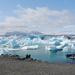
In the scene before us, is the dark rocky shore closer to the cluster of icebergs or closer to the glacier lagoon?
the glacier lagoon

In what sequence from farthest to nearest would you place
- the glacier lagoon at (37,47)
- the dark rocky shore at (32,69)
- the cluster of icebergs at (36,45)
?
the cluster of icebergs at (36,45) → the glacier lagoon at (37,47) → the dark rocky shore at (32,69)

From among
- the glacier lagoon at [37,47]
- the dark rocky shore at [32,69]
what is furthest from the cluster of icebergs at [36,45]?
the dark rocky shore at [32,69]

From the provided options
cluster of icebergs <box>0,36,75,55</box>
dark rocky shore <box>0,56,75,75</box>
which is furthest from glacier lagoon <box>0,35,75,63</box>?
dark rocky shore <box>0,56,75,75</box>

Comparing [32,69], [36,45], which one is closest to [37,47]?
[36,45]

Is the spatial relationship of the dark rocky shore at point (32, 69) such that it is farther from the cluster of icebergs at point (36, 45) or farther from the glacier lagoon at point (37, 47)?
the cluster of icebergs at point (36, 45)

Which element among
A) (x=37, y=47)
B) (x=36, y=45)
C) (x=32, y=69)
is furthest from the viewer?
(x=36, y=45)

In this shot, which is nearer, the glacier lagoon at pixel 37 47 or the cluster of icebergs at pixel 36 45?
the glacier lagoon at pixel 37 47

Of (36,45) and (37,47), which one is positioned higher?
(36,45)

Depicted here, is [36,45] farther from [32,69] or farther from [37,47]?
[32,69]

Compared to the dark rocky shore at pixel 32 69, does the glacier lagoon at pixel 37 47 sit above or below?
above

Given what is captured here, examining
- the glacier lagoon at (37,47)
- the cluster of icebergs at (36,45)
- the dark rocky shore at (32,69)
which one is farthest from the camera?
the cluster of icebergs at (36,45)

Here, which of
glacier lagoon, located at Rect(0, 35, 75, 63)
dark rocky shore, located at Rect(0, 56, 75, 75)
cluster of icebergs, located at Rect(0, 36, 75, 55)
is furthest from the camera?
cluster of icebergs, located at Rect(0, 36, 75, 55)

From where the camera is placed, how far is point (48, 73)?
1116cm

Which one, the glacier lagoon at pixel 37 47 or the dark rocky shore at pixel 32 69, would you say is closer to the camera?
the dark rocky shore at pixel 32 69
